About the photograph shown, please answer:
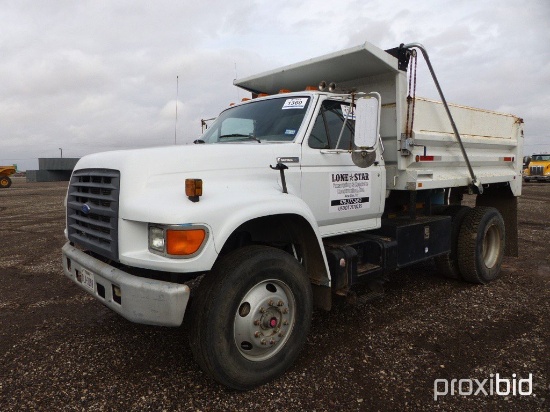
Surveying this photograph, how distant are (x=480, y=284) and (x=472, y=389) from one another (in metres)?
2.76

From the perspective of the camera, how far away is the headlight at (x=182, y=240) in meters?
2.44

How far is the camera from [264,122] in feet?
12.2

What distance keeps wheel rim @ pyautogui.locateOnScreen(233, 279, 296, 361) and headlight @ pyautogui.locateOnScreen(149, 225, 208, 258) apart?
0.56 meters

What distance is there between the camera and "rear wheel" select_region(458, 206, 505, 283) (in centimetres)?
509

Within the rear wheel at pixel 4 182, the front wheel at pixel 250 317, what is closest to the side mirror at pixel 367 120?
the front wheel at pixel 250 317

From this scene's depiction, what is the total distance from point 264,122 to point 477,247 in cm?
334

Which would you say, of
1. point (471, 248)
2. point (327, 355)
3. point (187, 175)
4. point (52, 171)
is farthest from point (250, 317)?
point (52, 171)

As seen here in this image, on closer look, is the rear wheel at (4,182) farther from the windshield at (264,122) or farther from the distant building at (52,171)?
the windshield at (264,122)

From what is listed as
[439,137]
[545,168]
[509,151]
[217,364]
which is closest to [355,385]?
[217,364]

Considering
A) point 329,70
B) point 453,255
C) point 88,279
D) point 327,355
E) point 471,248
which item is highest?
point 329,70

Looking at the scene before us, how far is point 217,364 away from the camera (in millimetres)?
2592

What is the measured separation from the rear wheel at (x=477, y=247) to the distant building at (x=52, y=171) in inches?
1608

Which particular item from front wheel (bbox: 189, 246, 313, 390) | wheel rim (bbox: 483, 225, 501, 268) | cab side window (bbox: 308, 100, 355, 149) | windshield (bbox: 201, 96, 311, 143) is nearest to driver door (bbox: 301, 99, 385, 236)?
cab side window (bbox: 308, 100, 355, 149)

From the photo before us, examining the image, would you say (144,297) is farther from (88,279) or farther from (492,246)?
(492,246)
